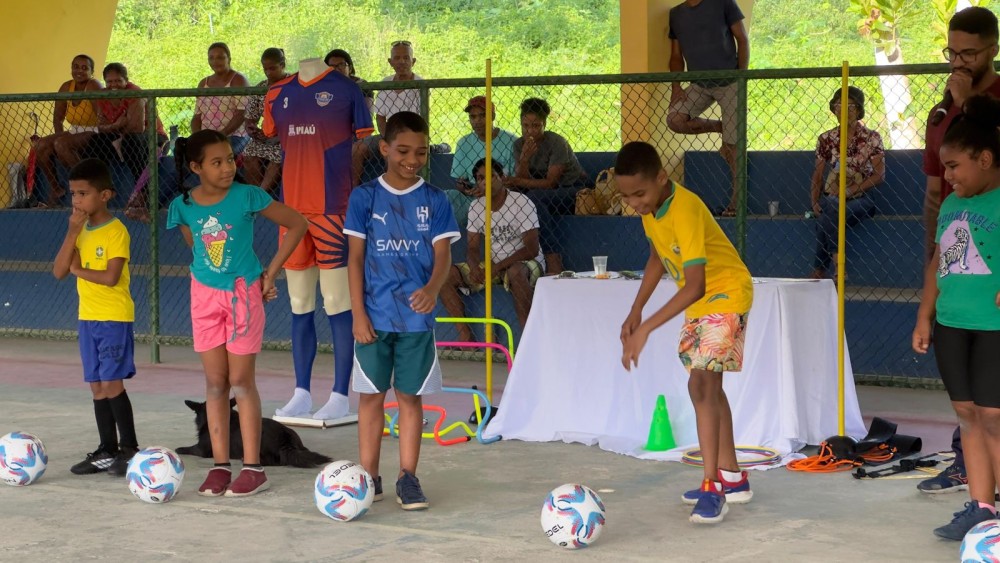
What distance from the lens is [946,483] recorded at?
18.7 feet

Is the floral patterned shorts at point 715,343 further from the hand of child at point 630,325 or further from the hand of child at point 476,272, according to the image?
the hand of child at point 476,272

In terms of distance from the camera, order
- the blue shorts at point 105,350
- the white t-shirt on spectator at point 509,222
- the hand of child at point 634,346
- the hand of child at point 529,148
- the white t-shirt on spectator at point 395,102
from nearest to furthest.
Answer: the hand of child at point 634,346, the blue shorts at point 105,350, the white t-shirt on spectator at point 509,222, the hand of child at point 529,148, the white t-shirt on spectator at point 395,102

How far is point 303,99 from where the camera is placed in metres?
7.56

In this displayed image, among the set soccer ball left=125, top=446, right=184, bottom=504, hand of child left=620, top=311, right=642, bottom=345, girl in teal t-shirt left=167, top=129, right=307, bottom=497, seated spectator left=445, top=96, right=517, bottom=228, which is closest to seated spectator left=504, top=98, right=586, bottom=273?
seated spectator left=445, top=96, right=517, bottom=228

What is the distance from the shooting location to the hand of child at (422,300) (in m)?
5.39

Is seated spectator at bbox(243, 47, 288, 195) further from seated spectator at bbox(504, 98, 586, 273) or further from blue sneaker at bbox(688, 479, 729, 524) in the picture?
blue sneaker at bbox(688, 479, 729, 524)

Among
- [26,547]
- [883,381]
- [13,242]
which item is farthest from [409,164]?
[13,242]

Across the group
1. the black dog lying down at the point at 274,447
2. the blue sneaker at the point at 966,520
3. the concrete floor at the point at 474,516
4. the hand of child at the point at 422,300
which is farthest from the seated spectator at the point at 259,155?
the blue sneaker at the point at 966,520

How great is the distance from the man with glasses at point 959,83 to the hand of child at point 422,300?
2218mm

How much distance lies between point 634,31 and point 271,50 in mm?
3477

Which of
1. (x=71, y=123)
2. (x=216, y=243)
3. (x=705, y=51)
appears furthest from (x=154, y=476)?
(x=71, y=123)

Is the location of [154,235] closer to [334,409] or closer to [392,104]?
[392,104]

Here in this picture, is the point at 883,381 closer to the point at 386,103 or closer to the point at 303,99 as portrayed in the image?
the point at 303,99

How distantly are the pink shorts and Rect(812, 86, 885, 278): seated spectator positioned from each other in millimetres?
4827
